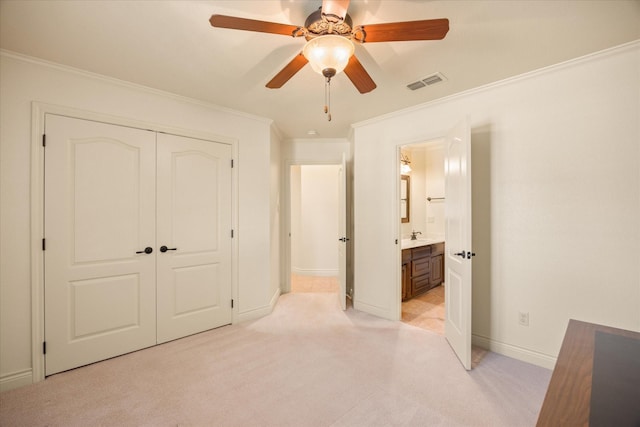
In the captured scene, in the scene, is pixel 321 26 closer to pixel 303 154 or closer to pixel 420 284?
pixel 303 154

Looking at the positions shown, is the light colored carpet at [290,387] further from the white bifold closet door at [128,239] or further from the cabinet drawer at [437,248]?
the cabinet drawer at [437,248]

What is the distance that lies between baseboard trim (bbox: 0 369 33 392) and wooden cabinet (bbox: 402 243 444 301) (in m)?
3.74

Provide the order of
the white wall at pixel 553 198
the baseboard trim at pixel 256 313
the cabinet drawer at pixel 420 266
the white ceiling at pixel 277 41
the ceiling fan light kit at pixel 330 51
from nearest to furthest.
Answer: the ceiling fan light kit at pixel 330 51 → the white ceiling at pixel 277 41 → the white wall at pixel 553 198 → the baseboard trim at pixel 256 313 → the cabinet drawer at pixel 420 266

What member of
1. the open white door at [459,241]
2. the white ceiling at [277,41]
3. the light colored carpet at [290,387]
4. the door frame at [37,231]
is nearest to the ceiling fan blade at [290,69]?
the white ceiling at [277,41]

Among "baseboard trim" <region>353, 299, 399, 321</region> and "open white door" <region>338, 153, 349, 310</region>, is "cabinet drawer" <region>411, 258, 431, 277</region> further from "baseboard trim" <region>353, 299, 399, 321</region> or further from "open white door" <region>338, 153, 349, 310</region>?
"open white door" <region>338, 153, 349, 310</region>

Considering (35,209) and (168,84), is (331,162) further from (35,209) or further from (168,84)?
(35,209)

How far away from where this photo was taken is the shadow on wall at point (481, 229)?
2.59 m

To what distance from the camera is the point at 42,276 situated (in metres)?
2.16

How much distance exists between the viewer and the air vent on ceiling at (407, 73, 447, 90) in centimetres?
236

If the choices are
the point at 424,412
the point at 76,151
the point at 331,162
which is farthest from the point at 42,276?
the point at 331,162

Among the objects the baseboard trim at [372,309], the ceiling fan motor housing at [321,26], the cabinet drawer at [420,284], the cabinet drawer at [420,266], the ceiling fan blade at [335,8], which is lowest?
the baseboard trim at [372,309]

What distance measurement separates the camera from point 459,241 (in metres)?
2.44

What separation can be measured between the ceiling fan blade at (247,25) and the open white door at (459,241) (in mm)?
1631

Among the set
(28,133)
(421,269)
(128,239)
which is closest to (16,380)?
(128,239)
